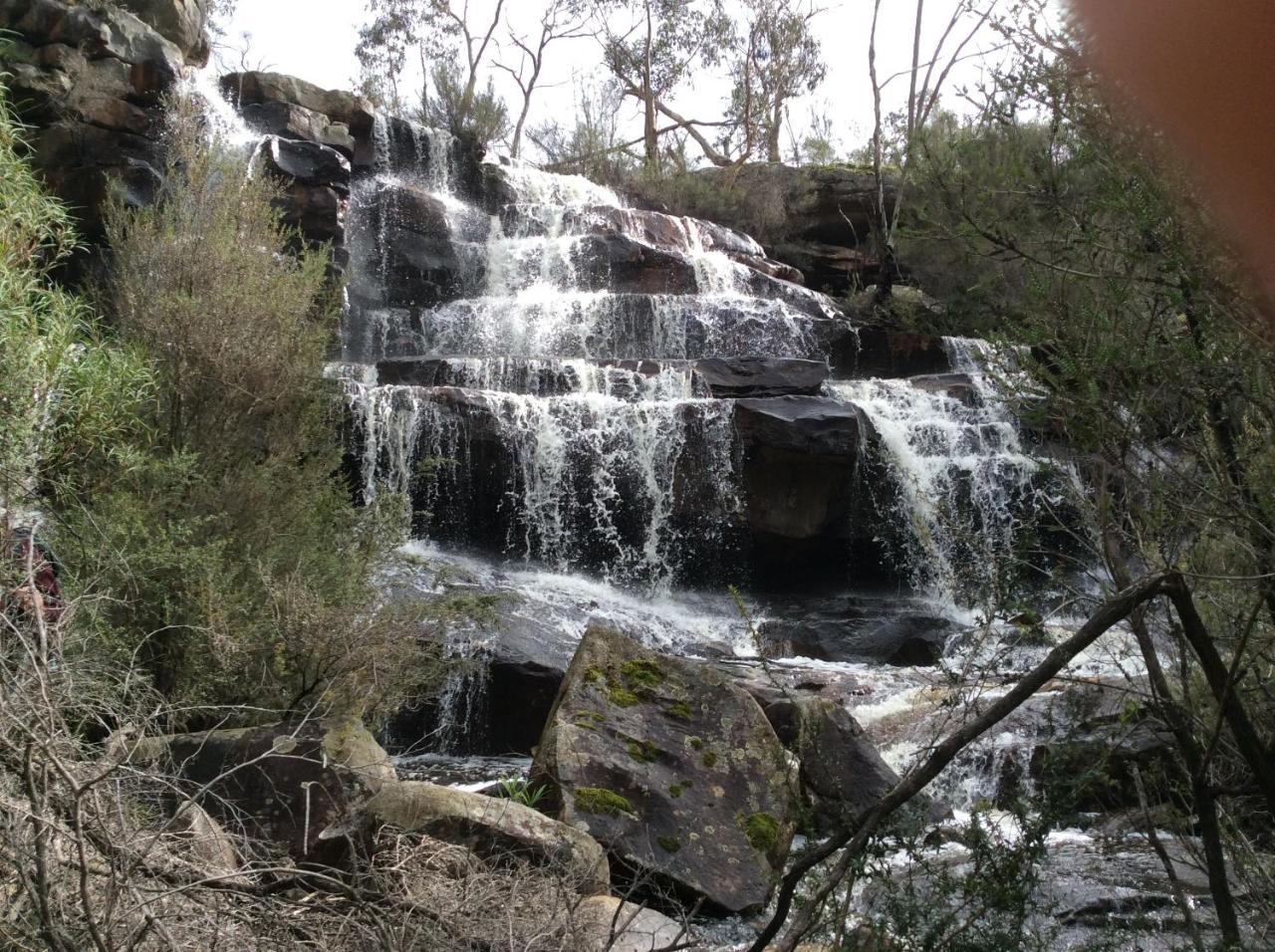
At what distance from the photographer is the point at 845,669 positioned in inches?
383

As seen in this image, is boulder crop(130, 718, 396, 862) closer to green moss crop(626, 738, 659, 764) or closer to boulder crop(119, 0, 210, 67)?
green moss crop(626, 738, 659, 764)

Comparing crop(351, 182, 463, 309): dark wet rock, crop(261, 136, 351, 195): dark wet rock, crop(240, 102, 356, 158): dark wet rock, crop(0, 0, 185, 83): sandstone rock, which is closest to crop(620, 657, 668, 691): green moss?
crop(261, 136, 351, 195): dark wet rock

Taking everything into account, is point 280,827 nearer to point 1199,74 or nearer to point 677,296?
point 1199,74

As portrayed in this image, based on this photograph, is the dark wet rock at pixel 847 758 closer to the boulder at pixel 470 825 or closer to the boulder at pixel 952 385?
the boulder at pixel 470 825

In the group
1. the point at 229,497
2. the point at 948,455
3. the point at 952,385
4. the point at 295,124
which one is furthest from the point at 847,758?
the point at 295,124

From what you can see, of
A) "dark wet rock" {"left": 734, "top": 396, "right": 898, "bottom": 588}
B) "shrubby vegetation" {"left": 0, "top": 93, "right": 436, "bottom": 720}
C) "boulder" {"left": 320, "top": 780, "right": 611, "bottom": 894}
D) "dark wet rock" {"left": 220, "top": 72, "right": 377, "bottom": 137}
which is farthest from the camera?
"dark wet rock" {"left": 220, "top": 72, "right": 377, "bottom": 137}

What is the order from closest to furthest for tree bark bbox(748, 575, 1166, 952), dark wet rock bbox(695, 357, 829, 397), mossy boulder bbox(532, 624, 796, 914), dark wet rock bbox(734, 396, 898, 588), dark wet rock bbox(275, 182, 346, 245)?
tree bark bbox(748, 575, 1166, 952) < mossy boulder bbox(532, 624, 796, 914) < dark wet rock bbox(734, 396, 898, 588) < dark wet rock bbox(695, 357, 829, 397) < dark wet rock bbox(275, 182, 346, 245)

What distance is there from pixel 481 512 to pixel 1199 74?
11.4m

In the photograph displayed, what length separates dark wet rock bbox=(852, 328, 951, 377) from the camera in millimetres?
15930

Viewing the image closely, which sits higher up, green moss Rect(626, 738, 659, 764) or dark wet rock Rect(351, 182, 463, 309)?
dark wet rock Rect(351, 182, 463, 309)

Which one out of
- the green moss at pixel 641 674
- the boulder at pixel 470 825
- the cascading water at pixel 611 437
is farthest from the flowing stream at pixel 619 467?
the boulder at pixel 470 825

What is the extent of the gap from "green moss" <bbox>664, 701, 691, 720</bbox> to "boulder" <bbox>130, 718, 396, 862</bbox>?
1511 millimetres

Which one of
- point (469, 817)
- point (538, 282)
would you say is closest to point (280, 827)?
point (469, 817)

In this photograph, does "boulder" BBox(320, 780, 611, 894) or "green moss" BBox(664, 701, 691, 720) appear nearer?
"boulder" BBox(320, 780, 611, 894)
